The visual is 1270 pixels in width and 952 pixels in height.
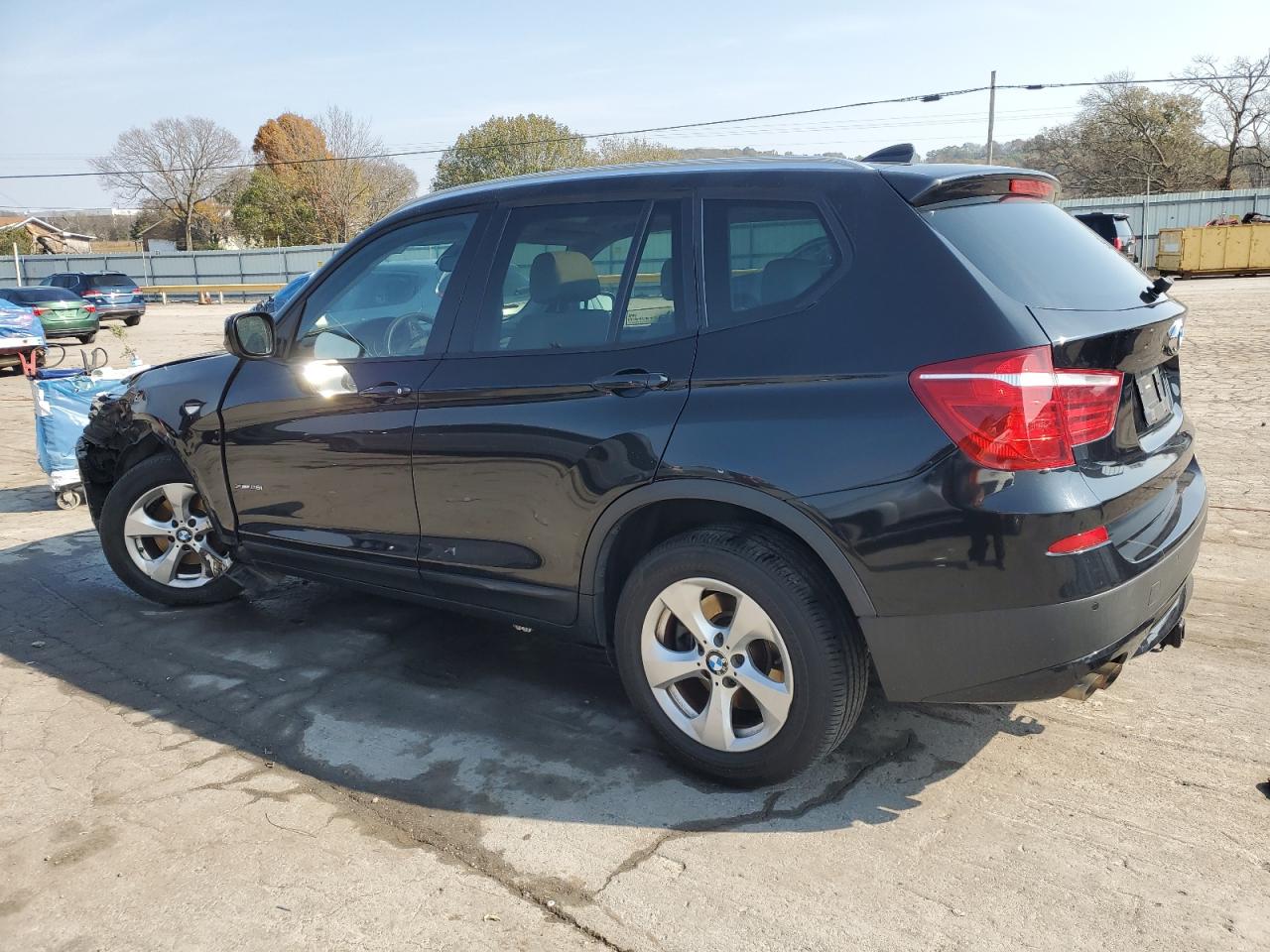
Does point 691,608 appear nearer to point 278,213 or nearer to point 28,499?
point 28,499

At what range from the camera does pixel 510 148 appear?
56.9 metres

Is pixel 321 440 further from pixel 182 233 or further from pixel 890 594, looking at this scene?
pixel 182 233

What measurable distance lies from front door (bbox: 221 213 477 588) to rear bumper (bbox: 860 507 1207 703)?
74.9 inches

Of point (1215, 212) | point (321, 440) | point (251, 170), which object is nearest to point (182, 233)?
point (251, 170)

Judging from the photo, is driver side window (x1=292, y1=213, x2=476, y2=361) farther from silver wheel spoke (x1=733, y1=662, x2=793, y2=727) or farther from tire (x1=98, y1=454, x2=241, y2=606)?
silver wheel spoke (x1=733, y1=662, x2=793, y2=727)

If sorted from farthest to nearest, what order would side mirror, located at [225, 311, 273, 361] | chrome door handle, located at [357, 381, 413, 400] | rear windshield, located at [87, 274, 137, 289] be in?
rear windshield, located at [87, 274, 137, 289] → side mirror, located at [225, 311, 273, 361] → chrome door handle, located at [357, 381, 413, 400]

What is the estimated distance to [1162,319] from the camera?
306 centimetres

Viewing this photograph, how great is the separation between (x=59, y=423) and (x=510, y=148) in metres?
53.0

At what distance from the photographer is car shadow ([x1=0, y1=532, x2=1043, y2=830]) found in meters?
3.18

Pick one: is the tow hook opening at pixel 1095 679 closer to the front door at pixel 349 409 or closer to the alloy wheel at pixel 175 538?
the front door at pixel 349 409

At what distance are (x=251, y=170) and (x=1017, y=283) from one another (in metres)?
73.9

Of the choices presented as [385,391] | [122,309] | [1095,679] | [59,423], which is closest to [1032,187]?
[1095,679]

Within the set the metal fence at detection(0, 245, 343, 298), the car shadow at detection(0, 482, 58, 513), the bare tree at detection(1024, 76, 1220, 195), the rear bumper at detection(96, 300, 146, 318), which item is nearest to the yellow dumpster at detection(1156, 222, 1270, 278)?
the bare tree at detection(1024, 76, 1220, 195)

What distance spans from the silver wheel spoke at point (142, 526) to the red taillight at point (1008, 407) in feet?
12.8
